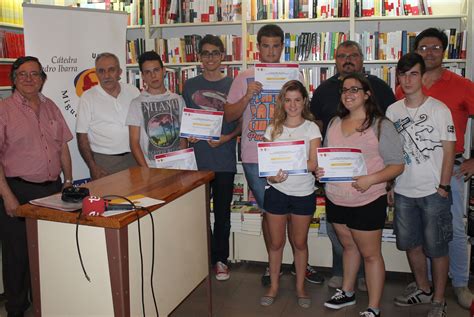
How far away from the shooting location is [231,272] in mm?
4059

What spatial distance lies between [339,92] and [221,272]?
1.63 meters

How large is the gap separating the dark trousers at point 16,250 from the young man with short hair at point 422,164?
2.21 meters

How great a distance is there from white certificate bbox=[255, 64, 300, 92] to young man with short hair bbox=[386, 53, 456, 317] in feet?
2.21

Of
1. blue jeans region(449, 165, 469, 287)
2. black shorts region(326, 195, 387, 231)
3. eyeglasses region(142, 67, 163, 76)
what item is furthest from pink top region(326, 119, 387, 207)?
eyeglasses region(142, 67, 163, 76)

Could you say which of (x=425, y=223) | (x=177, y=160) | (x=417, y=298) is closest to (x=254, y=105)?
(x=177, y=160)

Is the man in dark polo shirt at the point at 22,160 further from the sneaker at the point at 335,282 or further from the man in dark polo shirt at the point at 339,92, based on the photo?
the sneaker at the point at 335,282

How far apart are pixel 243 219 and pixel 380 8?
2.33 metres

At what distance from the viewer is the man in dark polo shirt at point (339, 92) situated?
3.41 meters

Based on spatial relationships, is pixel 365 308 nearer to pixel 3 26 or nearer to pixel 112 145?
pixel 112 145

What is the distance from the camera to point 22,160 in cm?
305

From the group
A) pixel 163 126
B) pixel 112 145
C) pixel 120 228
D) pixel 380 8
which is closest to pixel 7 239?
pixel 112 145

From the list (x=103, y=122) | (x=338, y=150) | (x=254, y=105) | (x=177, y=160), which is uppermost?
(x=254, y=105)

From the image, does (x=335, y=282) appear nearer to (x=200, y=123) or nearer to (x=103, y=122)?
(x=200, y=123)

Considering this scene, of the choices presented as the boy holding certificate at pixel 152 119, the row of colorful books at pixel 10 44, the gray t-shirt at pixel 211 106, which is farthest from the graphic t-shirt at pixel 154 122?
the row of colorful books at pixel 10 44
